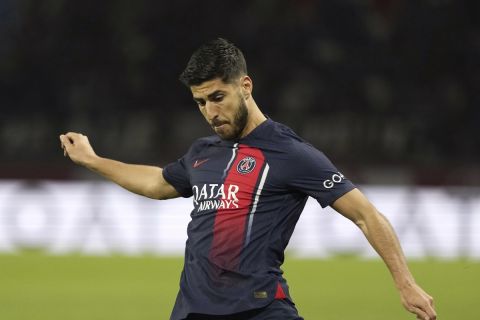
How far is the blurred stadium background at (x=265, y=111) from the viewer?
1167 cm

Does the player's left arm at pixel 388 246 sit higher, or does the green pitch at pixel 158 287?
the player's left arm at pixel 388 246

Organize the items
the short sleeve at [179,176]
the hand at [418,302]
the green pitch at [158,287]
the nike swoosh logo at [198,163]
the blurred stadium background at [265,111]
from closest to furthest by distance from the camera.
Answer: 1. the hand at [418,302]
2. the nike swoosh logo at [198,163]
3. the short sleeve at [179,176]
4. the green pitch at [158,287]
5. the blurred stadium background at [265,111]

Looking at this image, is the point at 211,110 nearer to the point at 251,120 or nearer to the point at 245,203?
the point at 251,120

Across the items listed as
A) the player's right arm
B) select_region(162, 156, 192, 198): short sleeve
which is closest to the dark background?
the player's right arm

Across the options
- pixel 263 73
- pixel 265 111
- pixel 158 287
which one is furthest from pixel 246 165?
pixel 263 73

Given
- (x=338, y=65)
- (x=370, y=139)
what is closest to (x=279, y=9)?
(x=338, y=65)

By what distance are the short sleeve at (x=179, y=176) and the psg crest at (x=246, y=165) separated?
0.35m

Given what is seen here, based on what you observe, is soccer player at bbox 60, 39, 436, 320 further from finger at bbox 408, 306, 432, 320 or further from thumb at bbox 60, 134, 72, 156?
thumb at bbox 60, 134, 72, 156

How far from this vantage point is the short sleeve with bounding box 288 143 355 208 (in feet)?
11.3

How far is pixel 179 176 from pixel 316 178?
27.7 inches

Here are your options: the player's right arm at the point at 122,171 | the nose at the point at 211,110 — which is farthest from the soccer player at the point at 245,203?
the player's right arm at the point at 122,171

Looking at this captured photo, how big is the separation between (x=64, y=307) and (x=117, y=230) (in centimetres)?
360

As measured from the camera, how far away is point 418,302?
10.7ft

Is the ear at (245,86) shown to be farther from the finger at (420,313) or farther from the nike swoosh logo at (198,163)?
the finger at (420,313)
